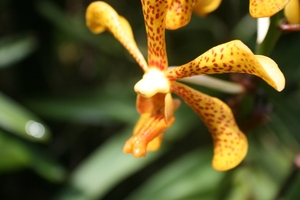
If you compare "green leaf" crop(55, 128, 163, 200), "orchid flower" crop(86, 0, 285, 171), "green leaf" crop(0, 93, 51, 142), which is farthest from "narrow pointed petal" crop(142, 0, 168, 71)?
"green leaf" crop(55, 128, 163, 200)

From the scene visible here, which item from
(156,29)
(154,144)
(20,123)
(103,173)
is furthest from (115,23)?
(103,173)

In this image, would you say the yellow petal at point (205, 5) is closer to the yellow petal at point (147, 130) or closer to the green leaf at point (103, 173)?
the yellow petal at point (147, 130)

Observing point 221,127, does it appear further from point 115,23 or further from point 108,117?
point 108,117

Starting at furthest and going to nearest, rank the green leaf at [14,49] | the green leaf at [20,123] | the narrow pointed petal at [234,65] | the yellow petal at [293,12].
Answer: the green leaf at [14,49] → the green leaf at [20,123] → the yellow petal at [293,12] → the narrow pointed petal at [234,65]

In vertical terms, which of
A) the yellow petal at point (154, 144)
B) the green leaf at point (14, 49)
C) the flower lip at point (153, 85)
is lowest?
the yellow petal at point (154, 144)

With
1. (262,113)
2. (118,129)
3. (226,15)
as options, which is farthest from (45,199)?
(262,113)

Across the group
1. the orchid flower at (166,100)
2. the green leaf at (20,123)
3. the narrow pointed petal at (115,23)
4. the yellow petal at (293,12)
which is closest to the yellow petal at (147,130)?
the orchid flower at (166,100)

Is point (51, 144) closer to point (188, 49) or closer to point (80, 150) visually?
point (80, 150)
